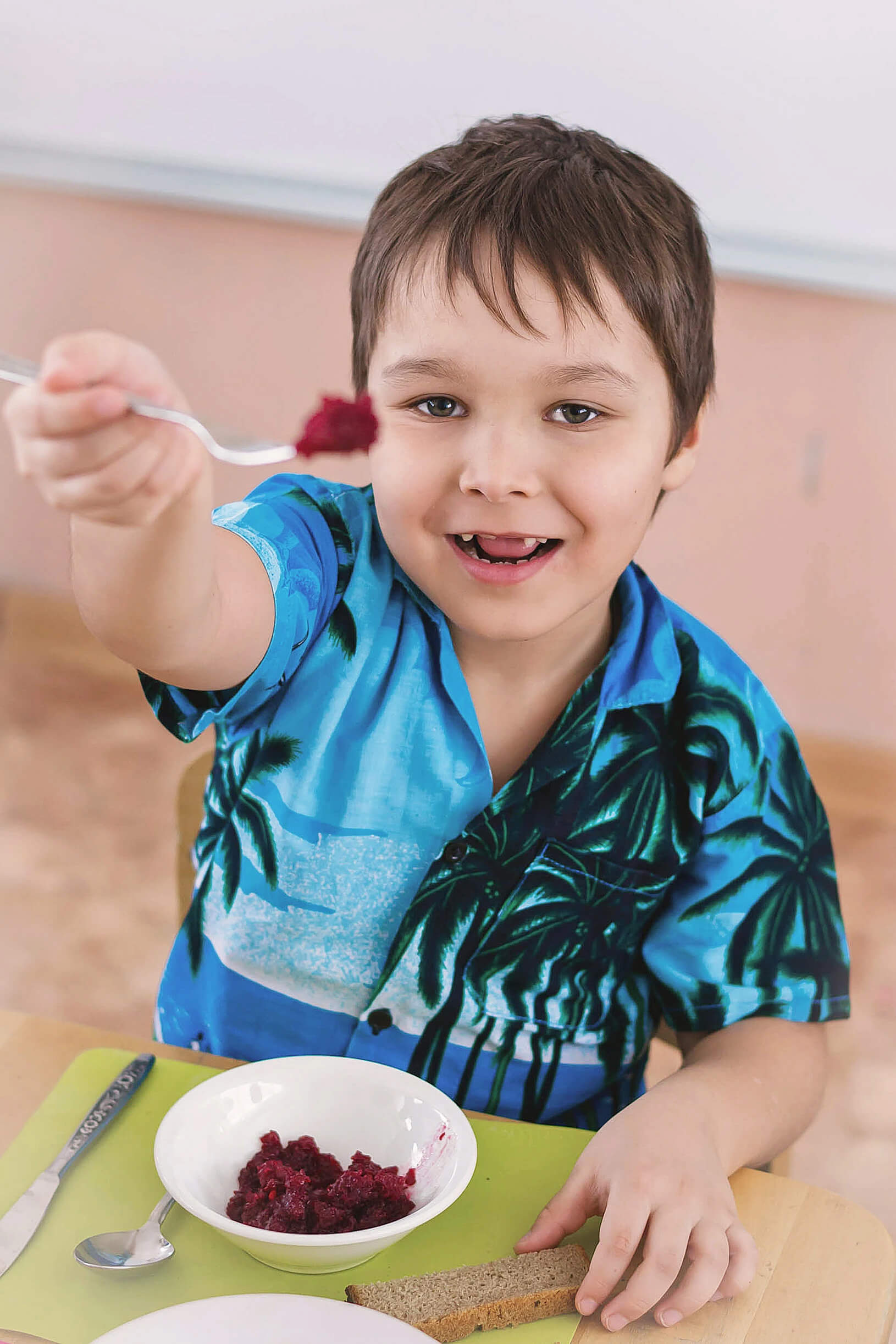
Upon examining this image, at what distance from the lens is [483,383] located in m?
0.69

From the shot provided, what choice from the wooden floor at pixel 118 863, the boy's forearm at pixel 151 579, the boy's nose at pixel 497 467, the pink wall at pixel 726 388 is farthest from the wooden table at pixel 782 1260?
the pink wall at pixel 726 388

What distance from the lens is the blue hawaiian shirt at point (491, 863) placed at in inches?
30.9

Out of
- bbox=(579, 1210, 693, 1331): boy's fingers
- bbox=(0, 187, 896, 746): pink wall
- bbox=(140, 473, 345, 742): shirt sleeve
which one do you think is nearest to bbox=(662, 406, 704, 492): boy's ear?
bbox=(140, 473, 345, 742): shirt sleeve

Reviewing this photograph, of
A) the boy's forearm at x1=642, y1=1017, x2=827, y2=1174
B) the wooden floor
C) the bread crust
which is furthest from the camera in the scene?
the wooden floor

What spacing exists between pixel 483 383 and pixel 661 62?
145 cm

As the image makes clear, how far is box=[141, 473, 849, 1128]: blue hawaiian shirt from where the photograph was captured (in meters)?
0.79

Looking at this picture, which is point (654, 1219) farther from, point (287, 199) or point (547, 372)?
point (287, 199)

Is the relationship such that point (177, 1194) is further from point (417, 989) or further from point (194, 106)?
point (194, 106)

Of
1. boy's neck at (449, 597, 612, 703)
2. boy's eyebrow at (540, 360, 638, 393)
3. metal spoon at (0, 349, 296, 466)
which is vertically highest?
metal spoon at (0, 349, 296, 466)

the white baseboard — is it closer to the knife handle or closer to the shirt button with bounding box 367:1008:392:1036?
the shirt button with bounding box 367:1008:392:1036

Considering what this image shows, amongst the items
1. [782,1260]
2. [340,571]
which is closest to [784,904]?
[782,1260]

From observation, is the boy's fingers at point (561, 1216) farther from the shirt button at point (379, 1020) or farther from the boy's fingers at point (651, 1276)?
the shirt button at point (379, 1020)

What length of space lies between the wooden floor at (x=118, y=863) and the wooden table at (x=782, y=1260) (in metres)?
0.93

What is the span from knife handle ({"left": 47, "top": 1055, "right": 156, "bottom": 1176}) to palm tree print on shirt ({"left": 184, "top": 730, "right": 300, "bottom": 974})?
163 mm
